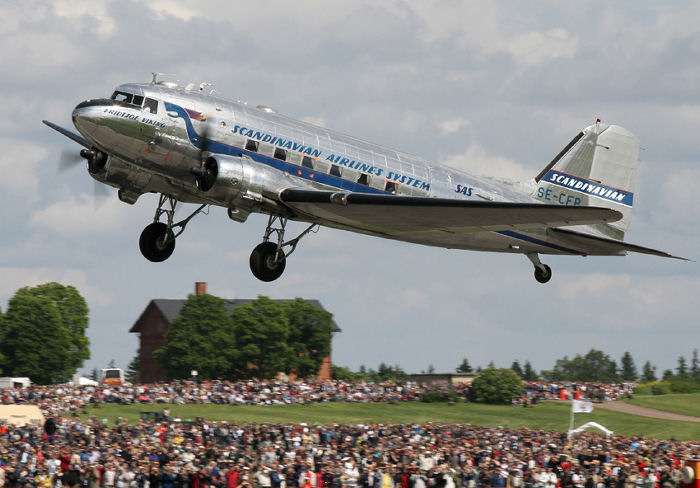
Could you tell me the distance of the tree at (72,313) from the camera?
115 metres

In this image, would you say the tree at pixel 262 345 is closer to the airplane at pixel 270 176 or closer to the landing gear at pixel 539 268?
the landing gear at pixel 539 268

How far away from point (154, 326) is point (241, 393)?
6717 cm

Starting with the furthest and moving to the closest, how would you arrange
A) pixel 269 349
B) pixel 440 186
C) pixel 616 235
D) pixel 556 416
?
pixel 269 349 < pixel 556 416 < pixel 616 235 < pixel 440 186

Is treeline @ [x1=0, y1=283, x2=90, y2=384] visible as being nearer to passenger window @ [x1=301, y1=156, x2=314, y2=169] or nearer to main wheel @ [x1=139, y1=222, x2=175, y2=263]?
main wheel @ [x1=139, y1=222, x2=175, y2=263]

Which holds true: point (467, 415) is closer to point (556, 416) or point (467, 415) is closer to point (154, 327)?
point (556, 416)

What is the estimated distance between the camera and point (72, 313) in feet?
384

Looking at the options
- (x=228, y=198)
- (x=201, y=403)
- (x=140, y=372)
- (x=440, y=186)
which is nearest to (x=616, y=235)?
(x=440, y=186)

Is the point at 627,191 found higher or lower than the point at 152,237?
higher

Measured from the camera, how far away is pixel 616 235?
112 ft

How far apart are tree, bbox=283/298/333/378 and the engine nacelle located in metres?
82.7

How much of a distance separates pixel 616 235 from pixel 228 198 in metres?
14.6

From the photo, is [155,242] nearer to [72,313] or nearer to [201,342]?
[201,342]

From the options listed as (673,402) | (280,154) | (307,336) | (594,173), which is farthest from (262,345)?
(280,154)

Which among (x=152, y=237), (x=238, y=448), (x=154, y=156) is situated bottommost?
(x=238, y=448)
